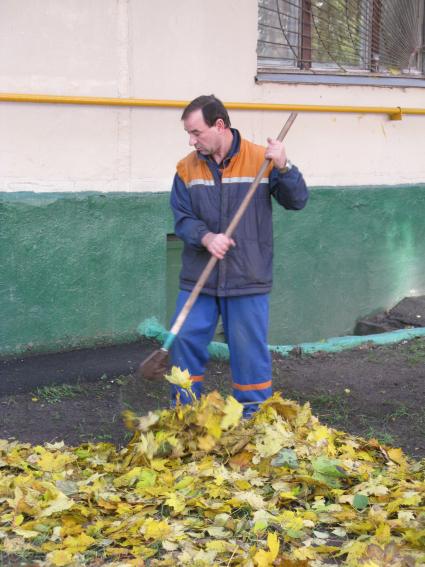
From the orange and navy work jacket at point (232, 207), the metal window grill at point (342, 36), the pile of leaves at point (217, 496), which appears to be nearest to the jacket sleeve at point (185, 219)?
the orange and navy work jacket at point (232, 207)

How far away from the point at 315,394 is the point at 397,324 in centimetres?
228

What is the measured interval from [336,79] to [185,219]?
3.38 metres

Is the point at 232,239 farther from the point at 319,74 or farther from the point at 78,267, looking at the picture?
the point at 319,74

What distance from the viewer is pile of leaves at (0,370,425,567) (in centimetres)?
334

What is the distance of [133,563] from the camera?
324 centimetres

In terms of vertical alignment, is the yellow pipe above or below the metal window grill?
below

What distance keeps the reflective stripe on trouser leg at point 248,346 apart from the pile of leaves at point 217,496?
0.45 metres

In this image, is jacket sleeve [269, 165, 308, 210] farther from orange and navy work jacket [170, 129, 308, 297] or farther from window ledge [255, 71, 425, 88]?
window ledge [255, 71, 425, 88]

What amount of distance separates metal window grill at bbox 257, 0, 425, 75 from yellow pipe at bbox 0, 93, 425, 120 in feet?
1.23

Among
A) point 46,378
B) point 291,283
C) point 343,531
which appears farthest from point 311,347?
point 343,531


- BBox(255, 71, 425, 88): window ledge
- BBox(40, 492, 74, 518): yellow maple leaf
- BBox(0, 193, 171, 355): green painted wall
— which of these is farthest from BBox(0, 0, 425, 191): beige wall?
BBox(40, 492, 74, 518): yellow maple leaf

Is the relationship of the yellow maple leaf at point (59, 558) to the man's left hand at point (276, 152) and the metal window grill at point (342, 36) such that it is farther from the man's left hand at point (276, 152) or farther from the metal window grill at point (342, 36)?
the metal window grill at point (342, 36)

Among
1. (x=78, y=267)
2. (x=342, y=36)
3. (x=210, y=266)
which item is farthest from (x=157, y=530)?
(x=342, y=36)

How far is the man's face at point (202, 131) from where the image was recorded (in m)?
4.61
